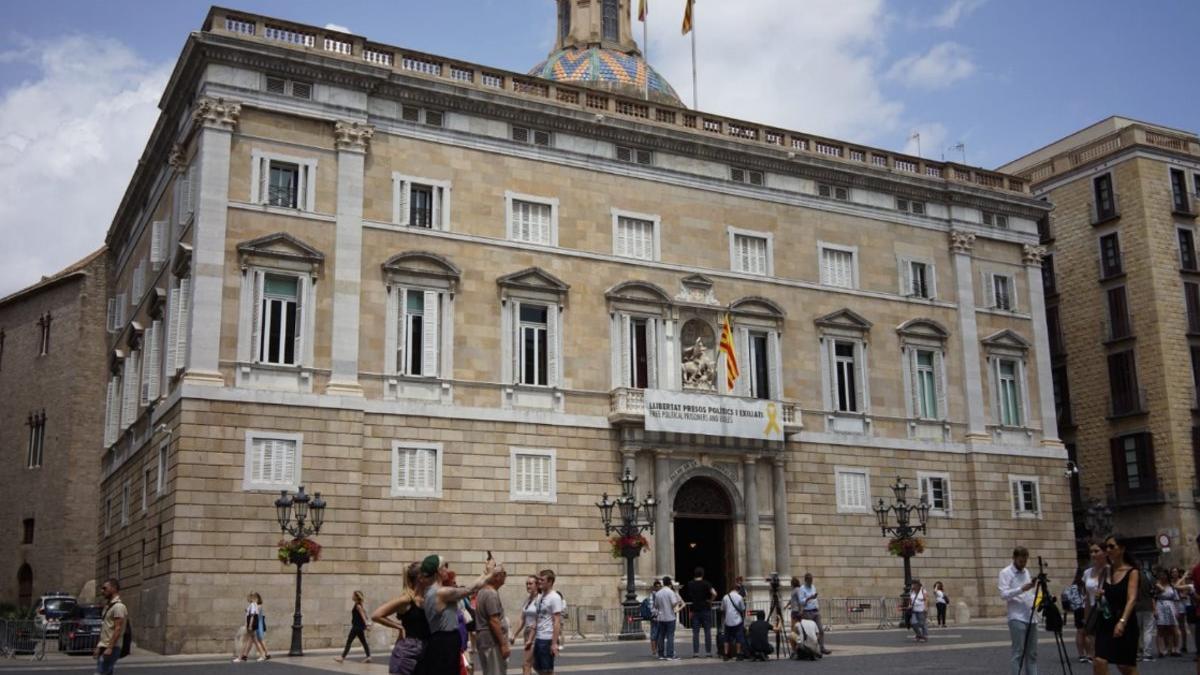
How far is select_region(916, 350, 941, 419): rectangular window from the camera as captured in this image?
42719mm

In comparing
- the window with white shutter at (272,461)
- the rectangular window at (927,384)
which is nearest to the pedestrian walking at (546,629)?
the window with white shutter at (272,461)

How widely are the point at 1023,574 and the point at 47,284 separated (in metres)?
52.0

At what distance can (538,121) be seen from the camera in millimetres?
37688

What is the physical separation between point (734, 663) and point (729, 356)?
14.9 metres

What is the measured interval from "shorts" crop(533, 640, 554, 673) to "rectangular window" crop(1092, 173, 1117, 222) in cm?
4408

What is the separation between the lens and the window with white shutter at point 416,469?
33344 millimetres

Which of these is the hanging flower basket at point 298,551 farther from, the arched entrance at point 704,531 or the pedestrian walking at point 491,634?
the pedestrian walking at point 491,634

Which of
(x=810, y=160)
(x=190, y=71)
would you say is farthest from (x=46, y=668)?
(x=810, y=160)

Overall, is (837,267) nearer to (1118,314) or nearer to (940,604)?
(940,604)

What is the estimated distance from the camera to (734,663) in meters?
24.5

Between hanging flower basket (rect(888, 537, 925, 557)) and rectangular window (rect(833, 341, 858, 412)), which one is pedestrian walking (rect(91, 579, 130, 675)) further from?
rectangular window (rect(833, 341, 858, 412))

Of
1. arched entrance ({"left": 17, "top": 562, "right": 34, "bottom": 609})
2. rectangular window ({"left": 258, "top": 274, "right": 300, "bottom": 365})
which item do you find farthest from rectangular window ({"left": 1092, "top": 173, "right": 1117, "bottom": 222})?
arched entrance ({"left": 17, "top": 562, "right": 34, "bottom": 609})

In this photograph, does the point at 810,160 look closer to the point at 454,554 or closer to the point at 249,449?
the point at 454,554

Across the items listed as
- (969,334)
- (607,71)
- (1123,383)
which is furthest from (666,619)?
(607,71)
